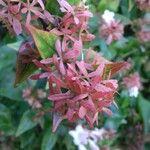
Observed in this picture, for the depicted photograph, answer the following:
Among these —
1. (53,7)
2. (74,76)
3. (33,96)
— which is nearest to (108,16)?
(33,96)

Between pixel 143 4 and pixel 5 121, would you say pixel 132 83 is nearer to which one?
pixel 143 4

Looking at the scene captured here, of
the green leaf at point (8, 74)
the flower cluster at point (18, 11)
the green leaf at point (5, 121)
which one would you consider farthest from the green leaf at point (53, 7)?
the green leaf at point (5, 121)

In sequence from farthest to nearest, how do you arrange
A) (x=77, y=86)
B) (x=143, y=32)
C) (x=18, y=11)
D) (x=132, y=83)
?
(x=143, y=32) → (x=132, y=83) → (x=18, y=11) → (x=77, y=86)

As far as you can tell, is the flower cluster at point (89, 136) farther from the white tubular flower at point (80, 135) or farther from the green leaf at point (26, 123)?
the green leaf at point (26, 123)

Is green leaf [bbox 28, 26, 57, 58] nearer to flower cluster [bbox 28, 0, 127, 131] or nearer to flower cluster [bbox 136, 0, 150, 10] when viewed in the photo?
flower cluster [bbox 28, 0, 127, 131]

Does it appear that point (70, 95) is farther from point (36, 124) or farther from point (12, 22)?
point (36, 124)

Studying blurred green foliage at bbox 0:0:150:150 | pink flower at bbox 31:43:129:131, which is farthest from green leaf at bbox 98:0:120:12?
pink flower at bbox 31:43:129:131
